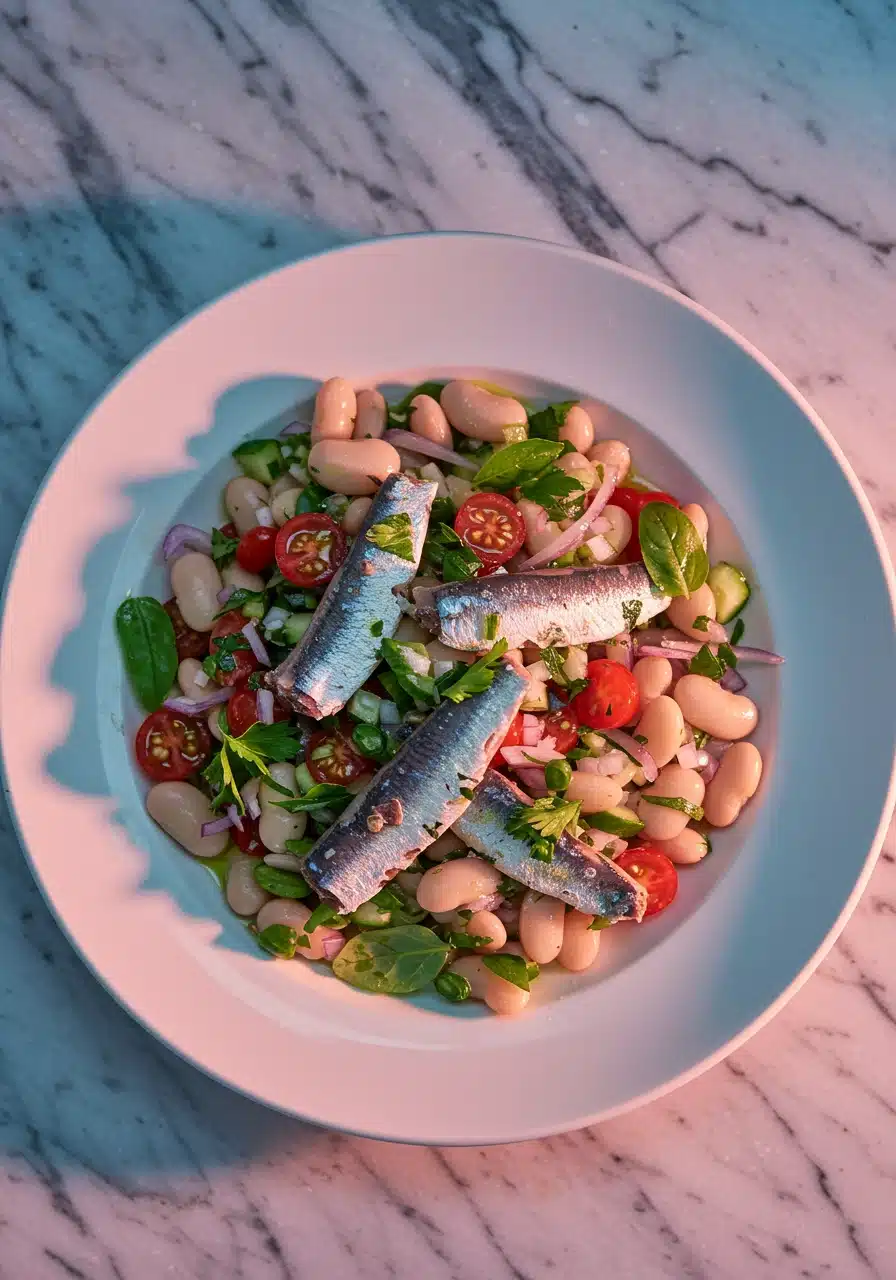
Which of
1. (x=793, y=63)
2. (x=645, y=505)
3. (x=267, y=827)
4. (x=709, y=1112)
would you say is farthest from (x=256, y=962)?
(x=793, y=63)

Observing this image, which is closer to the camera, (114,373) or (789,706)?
(789,706)

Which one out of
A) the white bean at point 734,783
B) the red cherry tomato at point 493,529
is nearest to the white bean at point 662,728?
the white bean at point 734,783

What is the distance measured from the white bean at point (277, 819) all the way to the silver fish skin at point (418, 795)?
0.10m

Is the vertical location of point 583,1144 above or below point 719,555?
below

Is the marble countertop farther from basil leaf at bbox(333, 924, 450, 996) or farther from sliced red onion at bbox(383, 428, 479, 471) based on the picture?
sliced red onion at bbox(383, 428, 479, 471)

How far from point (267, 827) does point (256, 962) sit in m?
0.30

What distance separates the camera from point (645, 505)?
248cm

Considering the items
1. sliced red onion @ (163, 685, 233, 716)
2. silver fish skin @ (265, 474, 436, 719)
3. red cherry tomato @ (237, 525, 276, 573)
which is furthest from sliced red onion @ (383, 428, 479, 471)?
sliced red onion @ (163, 685, 233, 716)

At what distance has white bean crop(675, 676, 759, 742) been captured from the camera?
2.43 m

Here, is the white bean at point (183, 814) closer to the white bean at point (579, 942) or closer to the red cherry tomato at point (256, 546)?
the red cherry tomato at point (256, 546)

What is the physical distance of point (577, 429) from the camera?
97.6 inches

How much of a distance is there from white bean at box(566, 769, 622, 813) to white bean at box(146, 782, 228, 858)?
80 cm

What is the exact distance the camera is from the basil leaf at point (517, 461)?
2422mm

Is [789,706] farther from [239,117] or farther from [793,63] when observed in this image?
[239,117]
